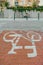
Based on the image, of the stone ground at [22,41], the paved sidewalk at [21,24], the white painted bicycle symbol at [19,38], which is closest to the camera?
the stone ground at [22,41]

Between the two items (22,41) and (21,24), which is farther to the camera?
(21,24)

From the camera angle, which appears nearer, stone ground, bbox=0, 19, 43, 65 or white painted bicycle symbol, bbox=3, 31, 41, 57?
stone ground, bbox=0, 19, 43, 65

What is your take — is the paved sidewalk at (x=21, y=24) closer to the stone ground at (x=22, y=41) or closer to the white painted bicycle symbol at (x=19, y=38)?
the stone ground at (x=22, y=41)

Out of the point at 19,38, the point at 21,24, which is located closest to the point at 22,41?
the point at 19,38

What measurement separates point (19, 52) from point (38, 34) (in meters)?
3.82

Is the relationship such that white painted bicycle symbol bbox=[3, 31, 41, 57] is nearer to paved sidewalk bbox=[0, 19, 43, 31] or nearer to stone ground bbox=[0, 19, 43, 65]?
stone ground bbox=[0, 19, 43, 65]

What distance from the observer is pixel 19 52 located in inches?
366

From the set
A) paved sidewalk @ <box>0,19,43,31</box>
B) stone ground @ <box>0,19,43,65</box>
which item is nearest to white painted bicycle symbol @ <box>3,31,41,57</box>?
stone ground @ <box>0,19,43,65</box>

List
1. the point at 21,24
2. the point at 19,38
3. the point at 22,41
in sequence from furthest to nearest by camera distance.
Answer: the point at 21,24 < the point at 19,38 < the point at 22,41

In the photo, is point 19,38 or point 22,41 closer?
point 22,41

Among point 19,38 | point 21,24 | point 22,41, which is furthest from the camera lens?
point 21,24

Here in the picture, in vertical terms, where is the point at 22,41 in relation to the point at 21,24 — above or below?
above

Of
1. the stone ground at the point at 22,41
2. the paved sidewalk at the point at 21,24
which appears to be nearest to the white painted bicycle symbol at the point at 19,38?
the stone ground at the point at 22,41

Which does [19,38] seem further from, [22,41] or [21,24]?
[21,24]
